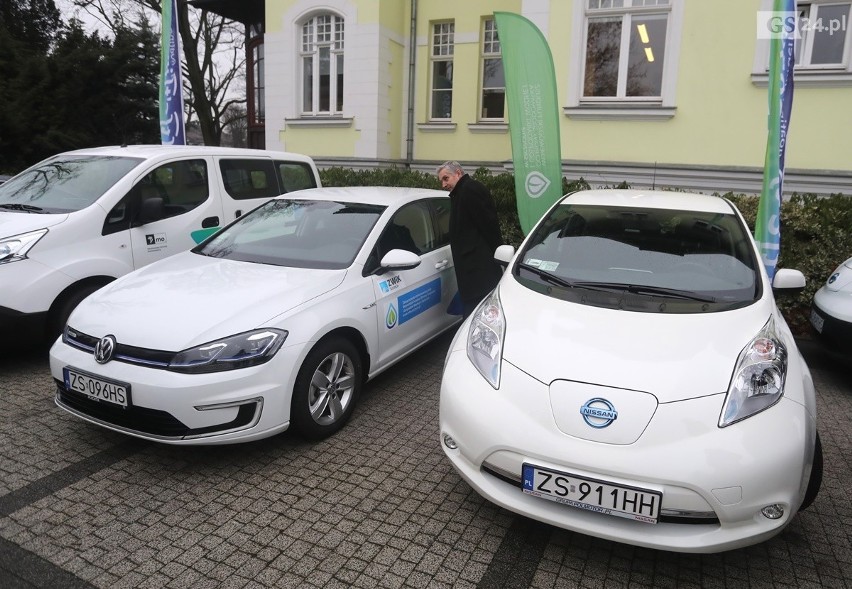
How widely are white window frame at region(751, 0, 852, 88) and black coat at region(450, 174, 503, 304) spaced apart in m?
6.00

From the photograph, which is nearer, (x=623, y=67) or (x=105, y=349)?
(x=105, y=349)

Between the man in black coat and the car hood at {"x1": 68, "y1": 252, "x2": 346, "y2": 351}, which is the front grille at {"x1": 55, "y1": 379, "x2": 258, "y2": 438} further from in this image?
the man in black coat

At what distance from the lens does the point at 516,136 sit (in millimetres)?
6996

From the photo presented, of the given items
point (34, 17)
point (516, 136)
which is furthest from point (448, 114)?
point (34, 17)

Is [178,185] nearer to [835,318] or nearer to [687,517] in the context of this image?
[687,517]

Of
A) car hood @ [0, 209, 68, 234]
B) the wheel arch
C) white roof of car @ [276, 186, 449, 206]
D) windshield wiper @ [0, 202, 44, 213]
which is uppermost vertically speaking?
white roof of car @ [276, 186, 449, 206]

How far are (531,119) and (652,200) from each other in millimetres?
3169

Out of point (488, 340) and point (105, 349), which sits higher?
point (488, 340)

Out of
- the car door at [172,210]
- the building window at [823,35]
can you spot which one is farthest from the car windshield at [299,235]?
the building window at [823,35]

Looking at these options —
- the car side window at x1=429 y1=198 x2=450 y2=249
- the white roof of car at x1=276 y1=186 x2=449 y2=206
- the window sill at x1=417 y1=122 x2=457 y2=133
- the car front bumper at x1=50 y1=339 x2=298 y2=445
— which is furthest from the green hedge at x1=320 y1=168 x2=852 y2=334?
the window sill at x1=417 y1=122 x2=457 y2=133

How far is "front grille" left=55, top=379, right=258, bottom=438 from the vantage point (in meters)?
3.20

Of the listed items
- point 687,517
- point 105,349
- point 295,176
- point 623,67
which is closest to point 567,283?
point 687,517

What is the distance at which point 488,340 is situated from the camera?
10.0 feet

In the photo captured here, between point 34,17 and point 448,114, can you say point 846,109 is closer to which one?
point 448,114
